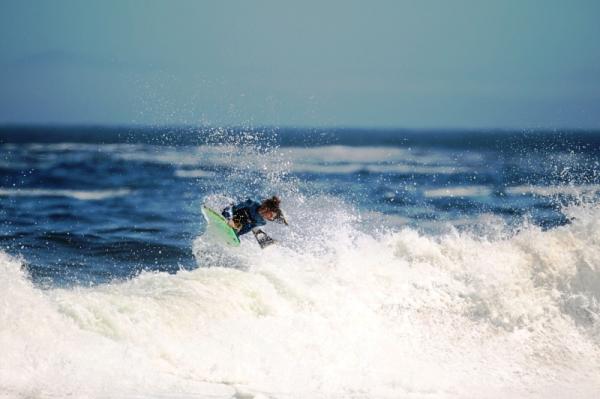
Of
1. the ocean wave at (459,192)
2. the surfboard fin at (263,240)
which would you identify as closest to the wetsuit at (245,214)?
the surfboard fin at (263,240)

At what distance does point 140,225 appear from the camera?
23.0 m

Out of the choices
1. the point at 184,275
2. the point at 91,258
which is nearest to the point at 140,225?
the point at 91,258

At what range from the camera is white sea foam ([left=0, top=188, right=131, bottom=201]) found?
3200 centimetres

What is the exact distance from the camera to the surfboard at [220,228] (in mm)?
12570

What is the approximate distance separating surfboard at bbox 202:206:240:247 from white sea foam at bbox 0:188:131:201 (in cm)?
1933

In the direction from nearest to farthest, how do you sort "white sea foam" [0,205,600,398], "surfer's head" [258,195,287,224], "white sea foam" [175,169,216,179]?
"white sea foam" [0,205,600,398] → "surfer's head" [258,195,287,224] → "white sea foam" [175,169,216,179]

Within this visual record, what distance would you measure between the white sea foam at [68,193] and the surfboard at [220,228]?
761 inches

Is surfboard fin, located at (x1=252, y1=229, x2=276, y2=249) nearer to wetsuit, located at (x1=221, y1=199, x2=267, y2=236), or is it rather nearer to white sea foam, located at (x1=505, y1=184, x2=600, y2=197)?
wetsuit, located at (x1=221, y1=199, x2=267, y2=236)

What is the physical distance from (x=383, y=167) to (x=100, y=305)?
42.6m

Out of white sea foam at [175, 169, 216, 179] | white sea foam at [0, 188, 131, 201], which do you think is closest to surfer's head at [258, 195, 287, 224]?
white sea foam at [0, 188, 131, 201]

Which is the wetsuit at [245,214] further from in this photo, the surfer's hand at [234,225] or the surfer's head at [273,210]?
the surfer's head at [273,210]

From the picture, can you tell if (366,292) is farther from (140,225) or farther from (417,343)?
(140,225)

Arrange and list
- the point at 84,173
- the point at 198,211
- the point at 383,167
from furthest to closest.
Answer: the point at 383,167, the point at 84,173, the point at 198,211

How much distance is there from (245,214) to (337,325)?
9.21 feet
